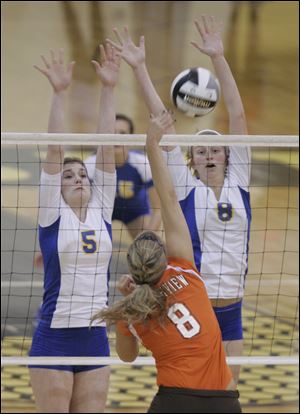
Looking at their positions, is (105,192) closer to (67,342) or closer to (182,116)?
Result: (67,342)

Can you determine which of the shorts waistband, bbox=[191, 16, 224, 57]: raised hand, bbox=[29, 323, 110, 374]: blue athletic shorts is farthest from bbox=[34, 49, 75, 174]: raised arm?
the shorts waistband

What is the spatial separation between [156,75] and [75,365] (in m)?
8.54

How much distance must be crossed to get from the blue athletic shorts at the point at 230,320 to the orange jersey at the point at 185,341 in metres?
1.30

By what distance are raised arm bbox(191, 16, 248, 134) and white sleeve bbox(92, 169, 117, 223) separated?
720 millimetres

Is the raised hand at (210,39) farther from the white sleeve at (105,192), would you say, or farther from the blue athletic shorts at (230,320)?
the blue athletic shorts at (230,320)

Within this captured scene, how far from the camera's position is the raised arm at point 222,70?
5113mm

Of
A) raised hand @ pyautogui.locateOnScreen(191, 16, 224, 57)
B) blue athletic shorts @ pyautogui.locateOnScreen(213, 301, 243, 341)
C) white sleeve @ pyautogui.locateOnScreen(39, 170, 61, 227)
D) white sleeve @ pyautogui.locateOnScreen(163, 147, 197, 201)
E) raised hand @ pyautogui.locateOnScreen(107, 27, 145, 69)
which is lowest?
blue athletic shorts @ pyautogui.locateOnScreen(213, 301, 243, 341)

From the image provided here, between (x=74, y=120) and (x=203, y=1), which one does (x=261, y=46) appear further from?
(x=74, y=120)

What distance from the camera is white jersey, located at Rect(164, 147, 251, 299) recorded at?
17.1 ft

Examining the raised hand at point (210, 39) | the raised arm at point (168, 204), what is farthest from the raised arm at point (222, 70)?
the raised arm at point (168, 204)

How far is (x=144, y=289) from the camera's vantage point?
3.79 meters

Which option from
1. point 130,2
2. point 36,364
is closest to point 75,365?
point 36,364

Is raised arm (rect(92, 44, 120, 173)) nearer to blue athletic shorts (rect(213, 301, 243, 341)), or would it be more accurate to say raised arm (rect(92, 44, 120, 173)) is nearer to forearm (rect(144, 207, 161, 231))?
blue athletic shorts (rect(213, 301, 243, 341))

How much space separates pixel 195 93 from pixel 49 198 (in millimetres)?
1056
